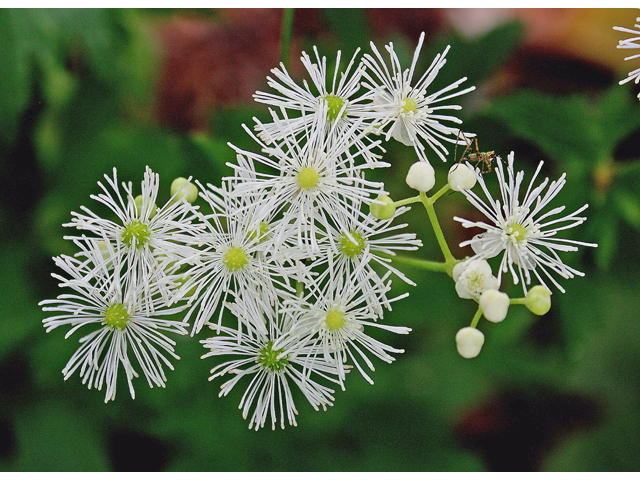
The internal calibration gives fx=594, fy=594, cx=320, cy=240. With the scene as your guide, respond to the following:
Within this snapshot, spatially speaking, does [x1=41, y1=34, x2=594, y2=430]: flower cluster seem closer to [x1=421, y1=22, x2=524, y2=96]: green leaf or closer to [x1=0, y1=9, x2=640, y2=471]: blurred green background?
[x1=0, y1=9, x2=640, y2=471]: blurred green background

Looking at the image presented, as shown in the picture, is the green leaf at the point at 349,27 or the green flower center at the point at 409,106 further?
the green leaf at the point at 349,27

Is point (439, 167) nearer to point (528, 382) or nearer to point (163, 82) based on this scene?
point (528, 382)

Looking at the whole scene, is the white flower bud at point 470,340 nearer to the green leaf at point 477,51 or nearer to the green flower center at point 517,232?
the green flower center at point 517,232

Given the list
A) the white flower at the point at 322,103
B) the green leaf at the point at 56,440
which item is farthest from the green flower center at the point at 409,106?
the green leaf at the point at 56,440

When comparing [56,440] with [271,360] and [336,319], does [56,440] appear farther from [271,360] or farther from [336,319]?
[336,319]

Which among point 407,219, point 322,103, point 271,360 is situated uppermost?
point 407,219

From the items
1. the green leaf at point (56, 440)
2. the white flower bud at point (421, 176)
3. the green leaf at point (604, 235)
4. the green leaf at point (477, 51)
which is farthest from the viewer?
the green leaf at point (56, 440)

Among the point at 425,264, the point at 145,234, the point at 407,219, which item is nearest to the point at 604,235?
the point at 407,219
